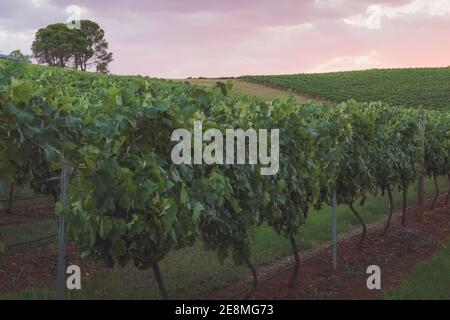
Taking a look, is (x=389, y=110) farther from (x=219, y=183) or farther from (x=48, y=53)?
(x=48, y=53)

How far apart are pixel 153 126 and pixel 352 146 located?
455cm

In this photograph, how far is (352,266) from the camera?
7.68 m

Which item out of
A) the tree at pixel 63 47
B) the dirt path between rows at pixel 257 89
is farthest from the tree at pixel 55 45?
the dirt path between rows at pixel 257 89

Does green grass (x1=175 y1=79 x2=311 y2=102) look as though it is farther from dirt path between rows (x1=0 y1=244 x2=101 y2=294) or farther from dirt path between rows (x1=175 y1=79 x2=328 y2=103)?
dirt path between rows (x1=0 y1=244 x2=101 y2=294)

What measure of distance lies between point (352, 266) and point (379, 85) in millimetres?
64279

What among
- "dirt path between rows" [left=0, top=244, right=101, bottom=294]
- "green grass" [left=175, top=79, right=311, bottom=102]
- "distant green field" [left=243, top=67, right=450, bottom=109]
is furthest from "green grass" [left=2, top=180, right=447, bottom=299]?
"distant green field" [left=243, top=67, right=450, bottom=109]

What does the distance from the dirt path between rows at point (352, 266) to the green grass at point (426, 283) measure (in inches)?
8.2

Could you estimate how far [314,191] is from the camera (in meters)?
6.64

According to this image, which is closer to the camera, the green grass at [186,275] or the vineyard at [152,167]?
the vineyard at [152,167]

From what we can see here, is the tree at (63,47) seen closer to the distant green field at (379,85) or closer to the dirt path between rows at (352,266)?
the distant green field at (379,85)

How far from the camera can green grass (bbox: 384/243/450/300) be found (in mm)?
5891

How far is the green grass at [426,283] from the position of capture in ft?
19.3

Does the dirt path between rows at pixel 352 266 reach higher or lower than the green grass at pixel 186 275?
lower
